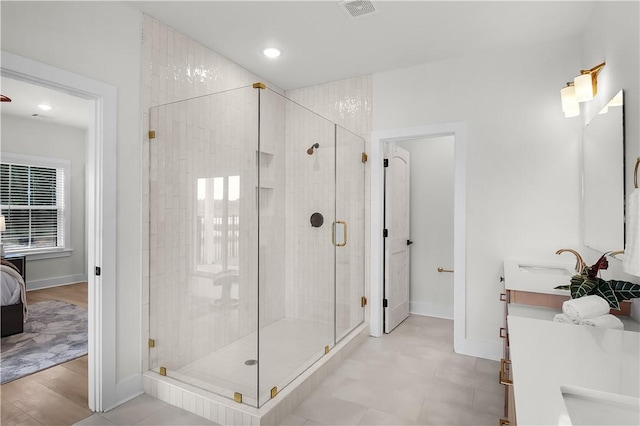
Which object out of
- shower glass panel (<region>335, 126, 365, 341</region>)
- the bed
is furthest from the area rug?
shower glass panel (<region>335, 126, 365, 341</region>)

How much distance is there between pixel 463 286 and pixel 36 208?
6.48 m

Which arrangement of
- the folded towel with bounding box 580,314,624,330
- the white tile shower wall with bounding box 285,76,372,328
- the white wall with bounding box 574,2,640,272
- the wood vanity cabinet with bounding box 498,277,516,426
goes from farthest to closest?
the white tile shower wall with bounding box 285,76,372,328, the white wall with bounding box 574,2,640,272, the folded towel with bounding box 580,314,624,330, the wood vanity cabinet with bounding box 498,277,516,426

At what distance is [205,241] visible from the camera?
2.32 meters

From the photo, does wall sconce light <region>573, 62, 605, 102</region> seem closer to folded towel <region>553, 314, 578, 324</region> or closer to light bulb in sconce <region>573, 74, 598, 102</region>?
light bulb in sconce <region>573, 74, 598, 102</region>

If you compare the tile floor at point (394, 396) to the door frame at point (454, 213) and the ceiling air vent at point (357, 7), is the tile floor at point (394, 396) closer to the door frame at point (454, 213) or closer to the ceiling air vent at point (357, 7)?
the door frame at point (454, 213)

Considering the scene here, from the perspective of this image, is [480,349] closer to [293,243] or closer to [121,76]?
[293,243]

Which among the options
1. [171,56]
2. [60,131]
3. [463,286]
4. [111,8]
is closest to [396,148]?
[463,286]

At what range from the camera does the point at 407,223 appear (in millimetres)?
4270

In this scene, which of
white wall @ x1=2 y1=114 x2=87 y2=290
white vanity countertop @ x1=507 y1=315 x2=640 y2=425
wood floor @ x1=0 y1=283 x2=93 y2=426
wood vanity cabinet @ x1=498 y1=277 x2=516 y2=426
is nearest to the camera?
white vanity countertop @ x1=507 y1=315 x2=640 y2=425

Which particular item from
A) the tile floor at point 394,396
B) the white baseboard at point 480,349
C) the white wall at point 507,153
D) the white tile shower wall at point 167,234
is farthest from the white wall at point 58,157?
the white baseboard at point 480,349

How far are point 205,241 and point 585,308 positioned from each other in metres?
2.07

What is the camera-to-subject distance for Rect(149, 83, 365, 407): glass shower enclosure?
2.22m

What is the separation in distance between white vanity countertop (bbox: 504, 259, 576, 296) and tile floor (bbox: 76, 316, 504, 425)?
0.85 metres

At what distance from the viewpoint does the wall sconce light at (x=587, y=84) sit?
2197mm
